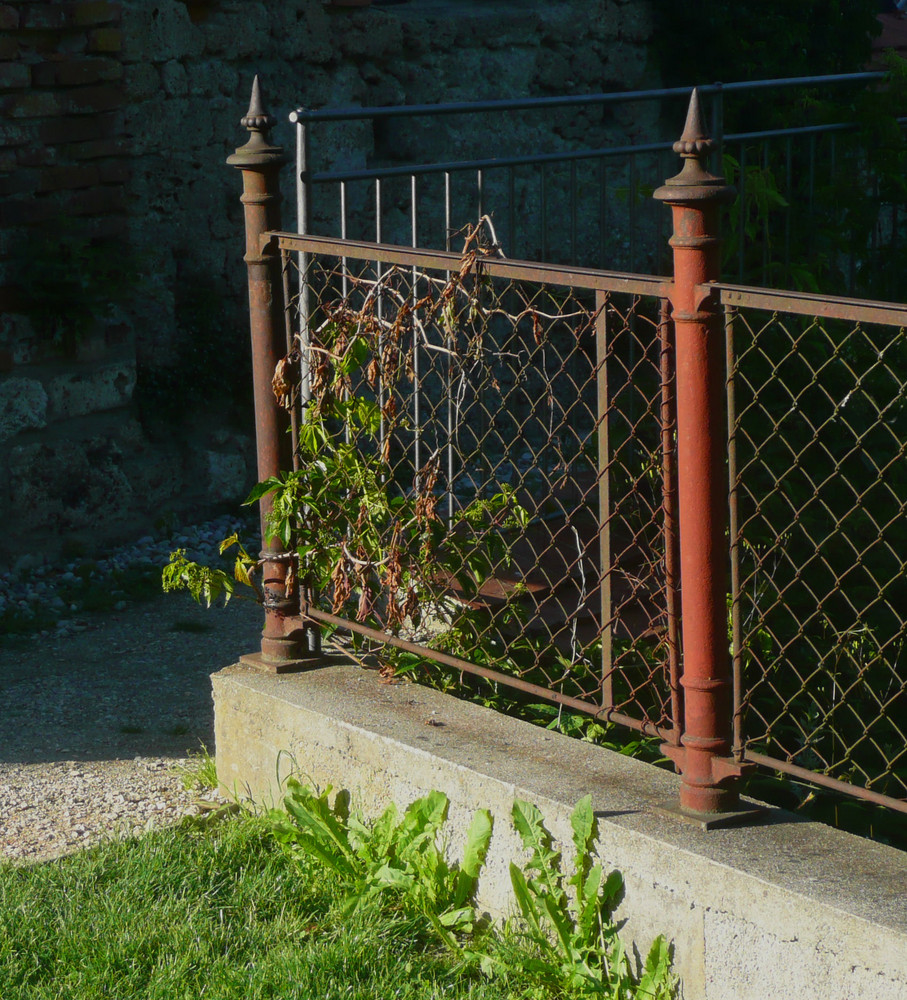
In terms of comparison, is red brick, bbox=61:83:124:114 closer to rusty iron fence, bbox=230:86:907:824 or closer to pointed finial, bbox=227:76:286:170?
rusty iron fence, bbox=230:86:907:824

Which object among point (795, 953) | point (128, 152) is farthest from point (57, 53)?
point (795, 953)

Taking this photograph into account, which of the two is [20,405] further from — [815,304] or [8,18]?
[815,304]

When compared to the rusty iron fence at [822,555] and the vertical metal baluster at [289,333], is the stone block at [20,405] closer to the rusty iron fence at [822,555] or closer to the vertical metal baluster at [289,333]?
the vertical metal baluster at [289,333]

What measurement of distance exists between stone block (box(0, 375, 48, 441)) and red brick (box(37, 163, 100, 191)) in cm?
72

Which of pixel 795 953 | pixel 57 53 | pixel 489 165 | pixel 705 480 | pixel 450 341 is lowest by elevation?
pixel 795 953

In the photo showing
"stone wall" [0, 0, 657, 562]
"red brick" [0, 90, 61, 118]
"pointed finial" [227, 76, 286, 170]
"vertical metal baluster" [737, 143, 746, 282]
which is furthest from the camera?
"stone wall" [0, 0, 657, 562]

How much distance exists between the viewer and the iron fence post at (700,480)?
2.26m

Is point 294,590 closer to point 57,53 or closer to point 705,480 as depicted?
point 705,480

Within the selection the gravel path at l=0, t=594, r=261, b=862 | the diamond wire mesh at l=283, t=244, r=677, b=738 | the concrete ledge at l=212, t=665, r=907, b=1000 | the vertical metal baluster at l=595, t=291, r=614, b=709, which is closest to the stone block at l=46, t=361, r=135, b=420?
the gravel path at l=0, t=594, r=261, b=862

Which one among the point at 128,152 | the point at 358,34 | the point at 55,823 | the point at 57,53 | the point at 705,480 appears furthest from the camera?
the point at 358,34

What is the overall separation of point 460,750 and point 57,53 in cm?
344

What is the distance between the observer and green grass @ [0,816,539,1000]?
7.95 feet

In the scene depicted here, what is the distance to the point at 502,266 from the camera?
2.63 m

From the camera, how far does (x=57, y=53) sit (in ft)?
16.3
